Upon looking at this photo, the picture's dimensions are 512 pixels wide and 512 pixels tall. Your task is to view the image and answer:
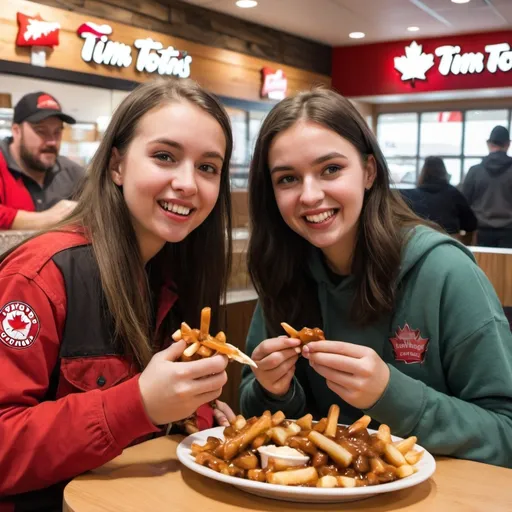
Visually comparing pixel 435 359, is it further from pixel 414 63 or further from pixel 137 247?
pixel 414 63

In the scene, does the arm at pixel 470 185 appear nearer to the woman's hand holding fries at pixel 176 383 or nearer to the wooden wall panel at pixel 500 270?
the wooden wall panel at pixel 500 270

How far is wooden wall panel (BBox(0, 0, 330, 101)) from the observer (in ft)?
17.0

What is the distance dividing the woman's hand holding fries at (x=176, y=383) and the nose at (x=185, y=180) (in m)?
0.45

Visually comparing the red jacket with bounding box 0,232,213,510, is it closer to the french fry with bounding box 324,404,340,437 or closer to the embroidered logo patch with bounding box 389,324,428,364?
the french fry with bounding box 324,404,340,437

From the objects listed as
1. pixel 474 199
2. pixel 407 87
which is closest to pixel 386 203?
pixel 474 199

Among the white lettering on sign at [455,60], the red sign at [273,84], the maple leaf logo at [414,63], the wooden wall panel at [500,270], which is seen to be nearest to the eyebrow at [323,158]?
the wooden wall panel at [500,270]

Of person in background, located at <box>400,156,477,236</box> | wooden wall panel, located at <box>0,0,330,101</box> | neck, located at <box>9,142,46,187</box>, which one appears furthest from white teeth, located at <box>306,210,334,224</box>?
person in background, located at <box>400,156,477,236</box>

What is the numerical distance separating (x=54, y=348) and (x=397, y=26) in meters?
7.62

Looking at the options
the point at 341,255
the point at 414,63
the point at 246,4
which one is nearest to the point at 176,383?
the point at 341,255

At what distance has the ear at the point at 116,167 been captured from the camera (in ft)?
5.54

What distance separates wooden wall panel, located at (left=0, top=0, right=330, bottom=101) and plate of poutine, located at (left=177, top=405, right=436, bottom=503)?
310 cm

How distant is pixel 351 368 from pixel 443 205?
4.74 metres

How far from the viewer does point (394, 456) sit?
1203mm

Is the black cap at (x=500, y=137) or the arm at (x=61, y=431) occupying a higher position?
the black cap at (x=500, y=137)
